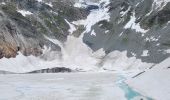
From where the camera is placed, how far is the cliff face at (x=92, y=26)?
400ft

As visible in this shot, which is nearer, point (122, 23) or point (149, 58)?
point (149, 58)

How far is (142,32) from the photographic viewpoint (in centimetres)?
13188

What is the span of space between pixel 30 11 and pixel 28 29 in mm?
16346

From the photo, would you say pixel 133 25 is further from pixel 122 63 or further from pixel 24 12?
pixel 24 12

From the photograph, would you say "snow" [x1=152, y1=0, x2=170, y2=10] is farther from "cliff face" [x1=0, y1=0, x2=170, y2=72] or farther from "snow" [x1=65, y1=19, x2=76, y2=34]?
"snow" [x1=65, y1=19, x2=76, y2=34]

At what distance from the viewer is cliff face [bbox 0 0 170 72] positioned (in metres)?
122

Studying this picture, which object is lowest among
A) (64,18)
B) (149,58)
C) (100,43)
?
(149,58)

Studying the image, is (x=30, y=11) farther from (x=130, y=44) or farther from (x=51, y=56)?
(x=130, y=44)

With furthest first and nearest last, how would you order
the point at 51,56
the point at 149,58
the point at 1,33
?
the point at 51,56 < the point at 1,33 < the point at 149,58

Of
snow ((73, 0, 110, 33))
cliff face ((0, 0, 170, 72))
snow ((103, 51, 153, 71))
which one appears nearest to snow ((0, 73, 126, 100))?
snow ((103, 51, 153, 71))

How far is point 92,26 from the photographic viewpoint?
158 metres

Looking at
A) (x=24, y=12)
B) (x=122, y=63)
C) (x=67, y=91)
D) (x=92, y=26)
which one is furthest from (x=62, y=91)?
(x=92, y=26)

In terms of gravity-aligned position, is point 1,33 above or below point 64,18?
below

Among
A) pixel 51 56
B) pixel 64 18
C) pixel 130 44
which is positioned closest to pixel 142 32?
pixel 130 44
